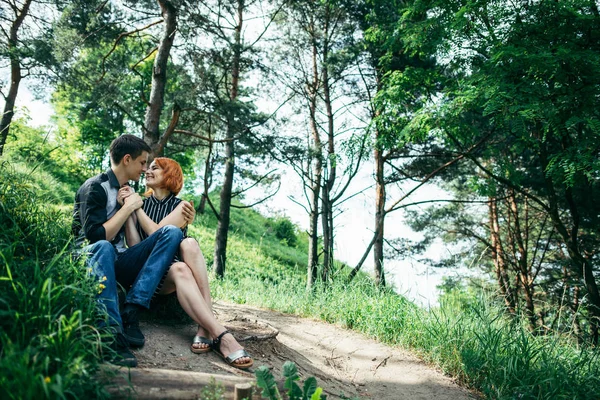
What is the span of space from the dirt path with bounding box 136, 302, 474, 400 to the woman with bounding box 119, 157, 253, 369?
109mm

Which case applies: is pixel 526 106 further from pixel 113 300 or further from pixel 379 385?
pixel 113 300

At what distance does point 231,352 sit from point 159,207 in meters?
1.35

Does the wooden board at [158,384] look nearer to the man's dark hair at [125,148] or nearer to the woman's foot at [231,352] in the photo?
the woman's foot at [231,352]

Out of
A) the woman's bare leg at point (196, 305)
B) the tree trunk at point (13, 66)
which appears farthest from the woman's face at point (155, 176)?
the tree trunk at point (13, 66)

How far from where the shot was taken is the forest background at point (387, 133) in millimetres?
3506

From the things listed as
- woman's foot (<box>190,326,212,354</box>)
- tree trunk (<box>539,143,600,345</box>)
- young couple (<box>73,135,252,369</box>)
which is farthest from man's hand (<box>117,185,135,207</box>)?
tree trunk (<box>539,143,600,345</box>)

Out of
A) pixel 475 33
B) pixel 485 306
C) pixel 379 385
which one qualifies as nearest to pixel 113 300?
pixel 379 385

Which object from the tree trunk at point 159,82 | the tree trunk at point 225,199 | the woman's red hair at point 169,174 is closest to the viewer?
the woman's red hair at point 169,174

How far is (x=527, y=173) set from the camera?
983cm

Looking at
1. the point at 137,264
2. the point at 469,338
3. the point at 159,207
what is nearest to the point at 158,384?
the point at 137,264

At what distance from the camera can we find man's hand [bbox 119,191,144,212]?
311 cm

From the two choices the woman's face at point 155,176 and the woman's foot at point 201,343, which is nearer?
the woman's foot at point 201,343

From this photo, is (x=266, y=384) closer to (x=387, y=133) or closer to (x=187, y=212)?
(x=187, y=212)

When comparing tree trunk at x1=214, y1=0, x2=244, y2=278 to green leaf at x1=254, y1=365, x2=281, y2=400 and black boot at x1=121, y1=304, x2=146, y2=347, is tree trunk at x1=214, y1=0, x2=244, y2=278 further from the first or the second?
green leaf at x1=254, y1=365, x2=281, y2=400
